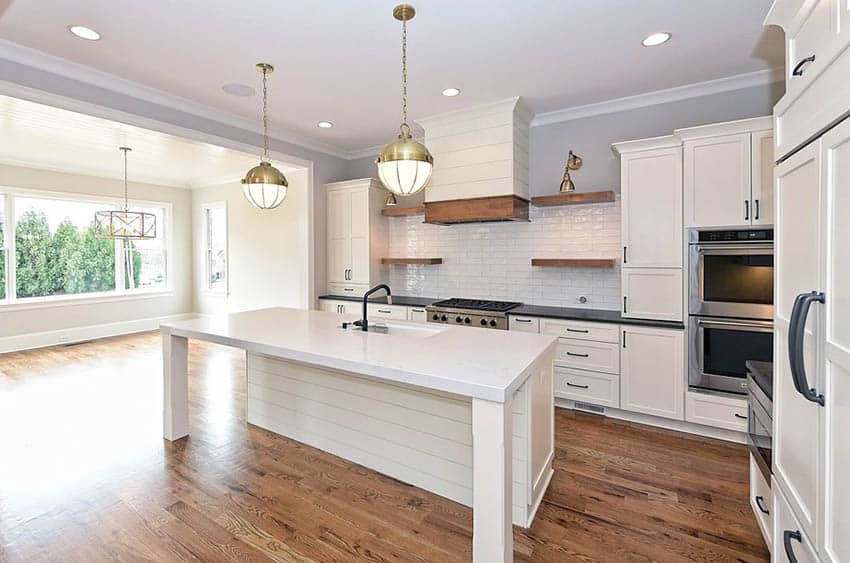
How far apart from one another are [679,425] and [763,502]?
1.63 meters

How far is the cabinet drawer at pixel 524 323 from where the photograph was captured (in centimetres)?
385

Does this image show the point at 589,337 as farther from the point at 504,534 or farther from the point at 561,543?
the point at 504,534

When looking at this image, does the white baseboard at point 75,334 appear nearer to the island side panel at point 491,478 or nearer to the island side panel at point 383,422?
the island side panel at point 383,422

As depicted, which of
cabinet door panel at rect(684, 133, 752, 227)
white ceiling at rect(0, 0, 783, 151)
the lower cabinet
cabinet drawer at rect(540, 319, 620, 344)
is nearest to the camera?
white ceiling at rect(0, 0, 783, 151)

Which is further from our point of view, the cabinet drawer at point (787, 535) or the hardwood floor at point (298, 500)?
the hardwood floor at point (298, 500)

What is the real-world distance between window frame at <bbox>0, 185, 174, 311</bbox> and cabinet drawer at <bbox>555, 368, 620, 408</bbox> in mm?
7327

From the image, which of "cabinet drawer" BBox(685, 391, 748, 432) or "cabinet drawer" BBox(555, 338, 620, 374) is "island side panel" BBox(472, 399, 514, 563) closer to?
"cabinet drawer" BBox(555, 338, 620, 374)

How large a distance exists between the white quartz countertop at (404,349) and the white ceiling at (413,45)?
1.91m

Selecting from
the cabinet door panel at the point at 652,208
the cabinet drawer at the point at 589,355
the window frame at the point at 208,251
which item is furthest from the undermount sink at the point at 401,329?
the window frame at the point at 208,251

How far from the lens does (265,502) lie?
7.79 feet

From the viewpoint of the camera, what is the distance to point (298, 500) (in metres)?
2.40

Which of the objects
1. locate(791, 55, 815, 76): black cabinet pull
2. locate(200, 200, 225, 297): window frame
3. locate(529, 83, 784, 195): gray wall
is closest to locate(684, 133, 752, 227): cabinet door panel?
locate(529, 83, 784, 195): gray wall

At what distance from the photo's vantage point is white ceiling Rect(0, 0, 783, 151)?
8.14 ft

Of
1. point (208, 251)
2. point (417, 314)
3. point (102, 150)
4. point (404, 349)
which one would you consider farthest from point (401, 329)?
point (208, 251)
